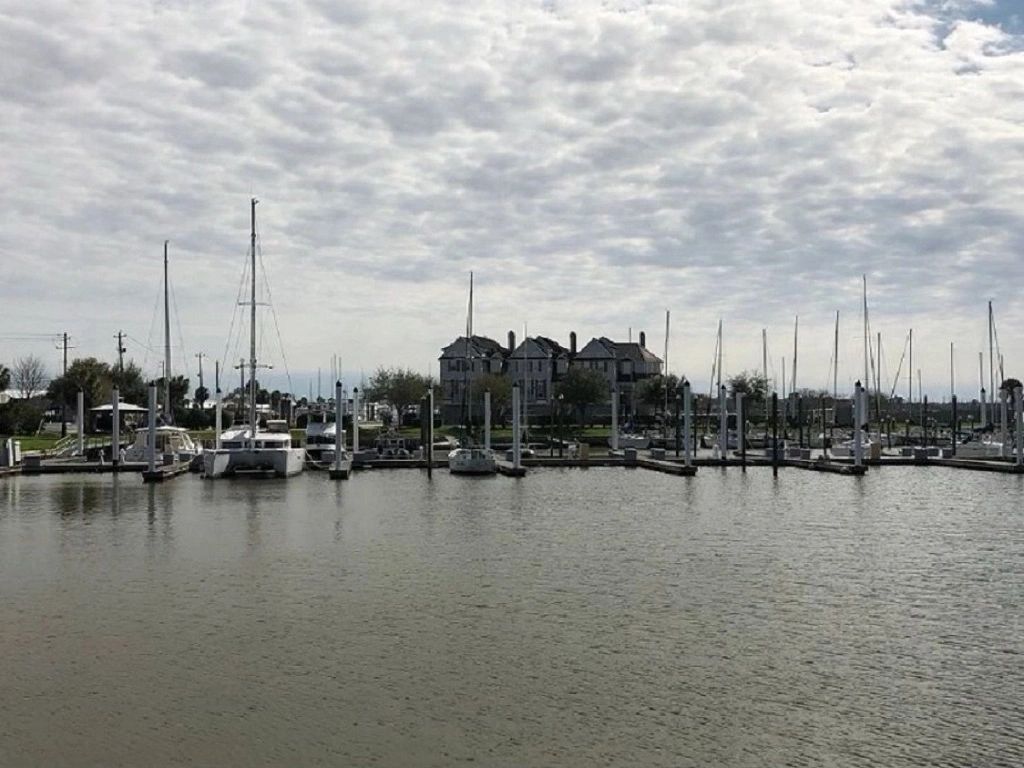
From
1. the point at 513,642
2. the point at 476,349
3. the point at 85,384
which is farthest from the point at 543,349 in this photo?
the point at 513,642

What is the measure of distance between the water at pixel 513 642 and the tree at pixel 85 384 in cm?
6288

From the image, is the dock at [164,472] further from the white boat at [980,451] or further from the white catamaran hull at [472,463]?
the white boat at [980,451]

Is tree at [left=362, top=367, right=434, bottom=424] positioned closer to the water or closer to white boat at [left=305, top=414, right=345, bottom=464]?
white boat at [left=305, top=414, right=345, bottom=464]

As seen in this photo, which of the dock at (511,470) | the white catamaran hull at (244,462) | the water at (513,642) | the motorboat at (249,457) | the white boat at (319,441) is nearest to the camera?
the water at (513,642)

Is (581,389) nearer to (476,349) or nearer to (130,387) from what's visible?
(476,349)

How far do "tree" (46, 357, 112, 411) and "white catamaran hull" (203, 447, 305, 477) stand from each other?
43334 millimetres

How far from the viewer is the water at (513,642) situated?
13891 mm

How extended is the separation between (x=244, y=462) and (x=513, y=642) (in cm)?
4143

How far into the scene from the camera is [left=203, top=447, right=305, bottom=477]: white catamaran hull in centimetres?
5769

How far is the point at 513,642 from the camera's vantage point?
19047mm

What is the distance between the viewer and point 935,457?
2815 inches

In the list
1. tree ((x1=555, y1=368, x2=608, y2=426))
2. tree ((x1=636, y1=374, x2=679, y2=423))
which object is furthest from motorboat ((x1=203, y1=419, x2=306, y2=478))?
tree ((x1=636, y1=374, x2=679, y2=423))

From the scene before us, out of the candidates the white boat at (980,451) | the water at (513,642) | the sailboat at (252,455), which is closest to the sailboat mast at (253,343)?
the sailboat at (252,455)

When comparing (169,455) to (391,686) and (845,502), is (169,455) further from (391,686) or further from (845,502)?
(391,686)
